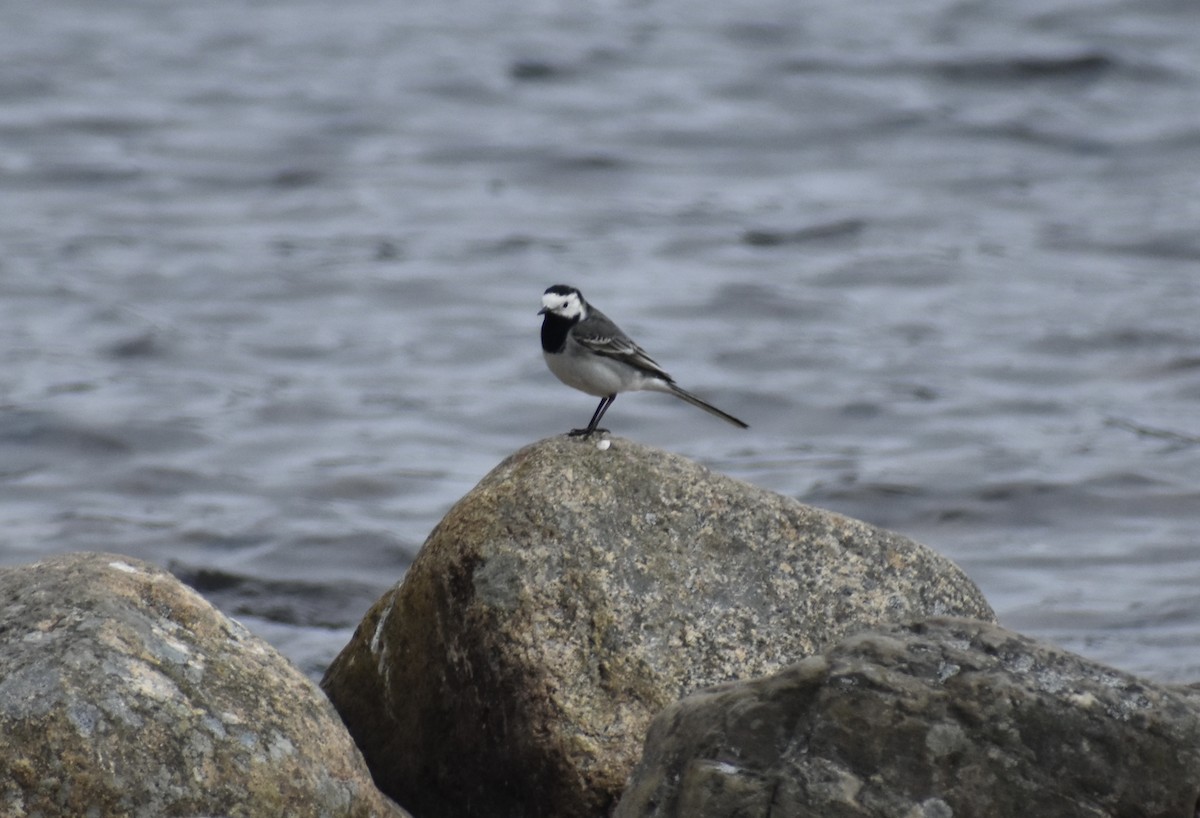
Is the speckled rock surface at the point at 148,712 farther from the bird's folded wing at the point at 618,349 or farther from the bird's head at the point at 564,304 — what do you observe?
the bird's head at the point at 564,304

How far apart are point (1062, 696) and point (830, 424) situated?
35.7 feet

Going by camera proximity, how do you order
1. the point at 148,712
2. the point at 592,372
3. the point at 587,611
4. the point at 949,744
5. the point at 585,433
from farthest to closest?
the point at 592,372
the point at 585,433
the point at 587,611
the point at 148,712
the point at 949,744

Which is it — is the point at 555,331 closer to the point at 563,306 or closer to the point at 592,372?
the point at 563,306

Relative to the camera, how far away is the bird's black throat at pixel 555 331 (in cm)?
855

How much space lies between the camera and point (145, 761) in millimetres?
5652

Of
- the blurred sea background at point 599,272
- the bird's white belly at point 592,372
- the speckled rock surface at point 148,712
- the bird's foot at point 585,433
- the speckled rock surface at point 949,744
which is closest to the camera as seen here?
the speckled rock surface at point 949,744

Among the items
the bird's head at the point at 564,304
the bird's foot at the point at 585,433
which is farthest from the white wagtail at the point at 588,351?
the bird's foot at the point at 585,433

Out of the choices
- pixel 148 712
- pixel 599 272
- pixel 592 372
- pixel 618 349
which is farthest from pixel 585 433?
pixel 599 272

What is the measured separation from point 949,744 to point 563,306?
409cm

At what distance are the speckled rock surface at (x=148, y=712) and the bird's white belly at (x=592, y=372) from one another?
2.53m

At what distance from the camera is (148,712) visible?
226 inches

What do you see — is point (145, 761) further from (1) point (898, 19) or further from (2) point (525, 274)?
(1) point (898, 19)

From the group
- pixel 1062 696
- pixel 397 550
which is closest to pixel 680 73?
pixel 397 550

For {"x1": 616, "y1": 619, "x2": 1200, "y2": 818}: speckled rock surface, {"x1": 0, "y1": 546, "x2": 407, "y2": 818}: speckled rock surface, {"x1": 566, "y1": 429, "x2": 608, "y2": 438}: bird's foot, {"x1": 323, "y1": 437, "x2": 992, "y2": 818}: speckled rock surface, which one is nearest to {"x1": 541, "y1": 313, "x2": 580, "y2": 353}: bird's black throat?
{"x1": 566, "y1": 429, "x2": 608, "y2": 438}: bird's foot
